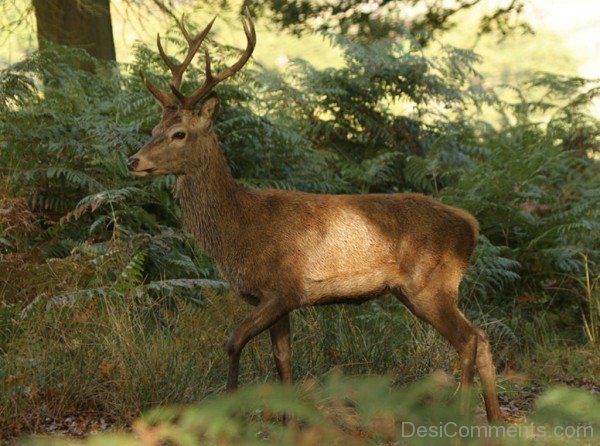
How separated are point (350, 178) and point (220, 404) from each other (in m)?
7.58

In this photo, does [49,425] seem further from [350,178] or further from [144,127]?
[350,178]

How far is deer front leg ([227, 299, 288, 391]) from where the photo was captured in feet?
16.3

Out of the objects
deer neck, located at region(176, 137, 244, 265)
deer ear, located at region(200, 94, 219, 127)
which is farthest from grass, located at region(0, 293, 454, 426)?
deer ear, located at region(200, 94, 219, 127)

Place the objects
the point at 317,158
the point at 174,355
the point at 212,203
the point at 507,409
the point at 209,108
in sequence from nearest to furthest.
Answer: the point at 174,355 → the point at 212,203 → the point at 209,108 → the point at 507,409 → the point at 317,158

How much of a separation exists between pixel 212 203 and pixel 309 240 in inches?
24.9

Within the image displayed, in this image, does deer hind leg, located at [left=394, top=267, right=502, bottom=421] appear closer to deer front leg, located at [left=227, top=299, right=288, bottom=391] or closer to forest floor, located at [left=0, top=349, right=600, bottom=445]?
forest floor, located at [left=0, top=349, right=600, bottom=445]

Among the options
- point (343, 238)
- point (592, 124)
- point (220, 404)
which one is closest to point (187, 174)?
point (343, 238)

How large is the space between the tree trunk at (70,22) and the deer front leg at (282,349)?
525cm

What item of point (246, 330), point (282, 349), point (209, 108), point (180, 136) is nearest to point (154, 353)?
point (246, 330)

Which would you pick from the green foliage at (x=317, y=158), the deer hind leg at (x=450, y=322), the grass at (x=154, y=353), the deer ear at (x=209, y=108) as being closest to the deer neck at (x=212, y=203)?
the deer ear at (x=209, y=108)

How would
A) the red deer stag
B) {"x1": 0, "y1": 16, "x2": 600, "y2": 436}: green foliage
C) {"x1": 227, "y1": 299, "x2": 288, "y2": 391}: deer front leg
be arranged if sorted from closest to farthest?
{"x1": 227, "y1": 299, "x2": 288, "y2": 391}: deer front leg
the red deer stag
{"x1": 0, "y1": 16, "x2": 600, "y2": 436}: green foliage

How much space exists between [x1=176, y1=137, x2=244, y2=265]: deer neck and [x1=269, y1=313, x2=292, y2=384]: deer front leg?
1.76 ft

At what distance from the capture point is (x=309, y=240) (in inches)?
209

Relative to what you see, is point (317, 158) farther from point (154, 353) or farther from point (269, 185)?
point (154, 353)
